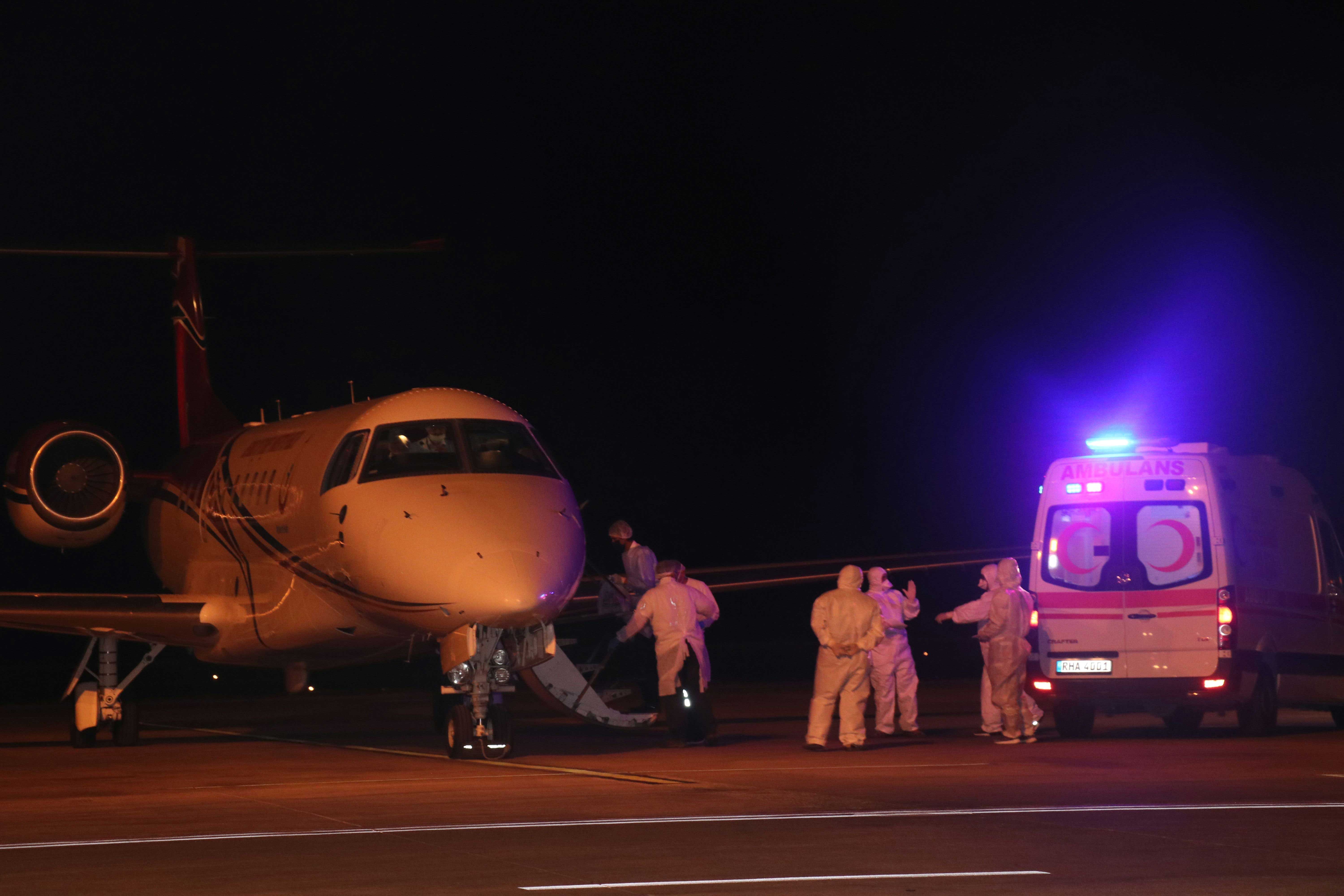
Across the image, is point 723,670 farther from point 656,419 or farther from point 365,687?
point 656,419

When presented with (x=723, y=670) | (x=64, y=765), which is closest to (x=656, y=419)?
(x=723, y=670)

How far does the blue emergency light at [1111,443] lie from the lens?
1697 centimetres

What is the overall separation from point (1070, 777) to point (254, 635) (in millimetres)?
9077

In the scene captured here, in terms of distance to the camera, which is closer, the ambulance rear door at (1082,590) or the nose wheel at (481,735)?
the nose wheel at (481,735)

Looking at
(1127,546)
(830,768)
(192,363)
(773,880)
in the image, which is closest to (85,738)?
(192,363)

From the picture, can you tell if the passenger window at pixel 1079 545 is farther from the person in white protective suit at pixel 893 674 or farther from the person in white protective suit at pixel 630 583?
the person in white protective suit at pixel 630 583

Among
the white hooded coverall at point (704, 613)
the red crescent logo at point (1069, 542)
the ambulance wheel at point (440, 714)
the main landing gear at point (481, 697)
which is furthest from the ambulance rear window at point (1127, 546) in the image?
the ambulance wheel at point (440, 714)

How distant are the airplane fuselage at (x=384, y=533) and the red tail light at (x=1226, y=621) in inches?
228

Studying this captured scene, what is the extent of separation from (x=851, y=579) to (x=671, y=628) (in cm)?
179

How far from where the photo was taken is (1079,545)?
1678 cm

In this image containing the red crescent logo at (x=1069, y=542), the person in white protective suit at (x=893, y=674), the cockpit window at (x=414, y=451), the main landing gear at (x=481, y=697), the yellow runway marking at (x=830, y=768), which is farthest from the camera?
the person in white protective suit at (x=893, y=674)

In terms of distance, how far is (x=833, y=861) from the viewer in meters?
8.27

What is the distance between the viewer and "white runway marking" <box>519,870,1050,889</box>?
298 inches

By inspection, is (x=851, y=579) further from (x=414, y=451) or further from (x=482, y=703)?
(x=414, y=451)
